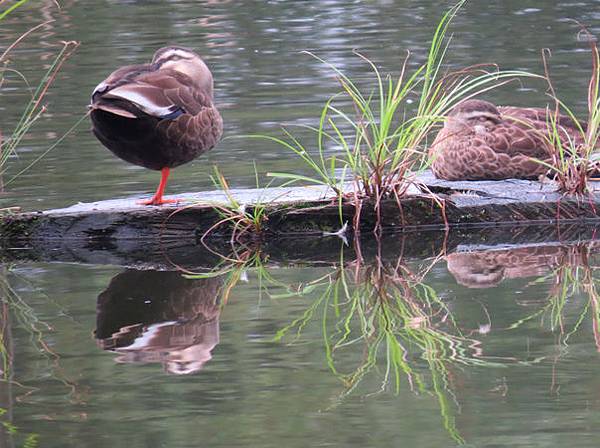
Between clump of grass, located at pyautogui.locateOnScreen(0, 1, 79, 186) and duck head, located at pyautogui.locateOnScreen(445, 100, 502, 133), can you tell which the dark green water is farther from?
duck head, located at pyautogui.locateOnScreen(445, 100, 502, 133)

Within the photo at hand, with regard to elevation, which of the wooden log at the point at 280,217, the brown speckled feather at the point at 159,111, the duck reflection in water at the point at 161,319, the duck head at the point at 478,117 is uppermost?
the brown speckled feather at the point at 159,111

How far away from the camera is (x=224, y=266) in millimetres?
8086

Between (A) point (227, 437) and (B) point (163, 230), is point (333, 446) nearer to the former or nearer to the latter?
(A) point (227, 437)

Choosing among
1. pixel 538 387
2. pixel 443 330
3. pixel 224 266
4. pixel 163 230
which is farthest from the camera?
pixel 163 230

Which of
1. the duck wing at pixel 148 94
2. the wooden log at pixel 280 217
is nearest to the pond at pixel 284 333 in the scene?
the wooden log at pixel 280 217

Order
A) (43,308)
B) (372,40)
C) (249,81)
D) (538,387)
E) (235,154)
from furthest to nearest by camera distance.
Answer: (372,40) < (249,81) < (235,154) < (43,308) < (538,387)

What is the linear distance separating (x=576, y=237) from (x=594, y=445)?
3837 millimetres

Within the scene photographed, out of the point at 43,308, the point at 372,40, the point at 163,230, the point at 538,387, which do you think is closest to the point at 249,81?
the point at 372,40

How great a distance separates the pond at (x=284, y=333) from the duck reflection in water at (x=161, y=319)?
0.01 meters

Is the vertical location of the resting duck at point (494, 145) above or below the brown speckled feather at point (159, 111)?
below

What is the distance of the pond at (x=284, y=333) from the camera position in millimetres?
5223

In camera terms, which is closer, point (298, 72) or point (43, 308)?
point (43, 308)

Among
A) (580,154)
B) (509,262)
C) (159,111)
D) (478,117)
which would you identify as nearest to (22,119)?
(159,111)

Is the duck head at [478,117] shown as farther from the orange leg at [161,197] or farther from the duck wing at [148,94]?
the orange leg at [161,197]
